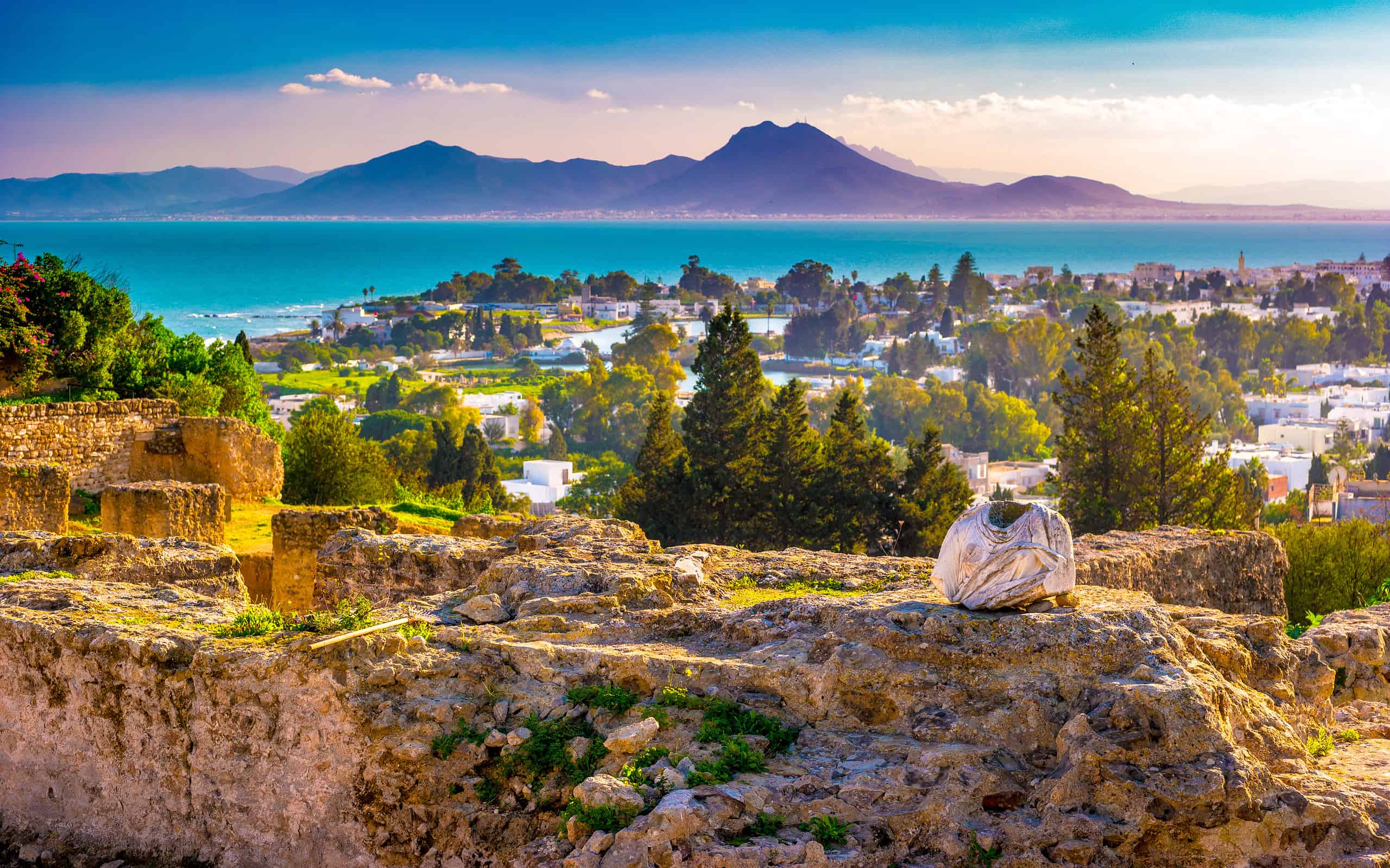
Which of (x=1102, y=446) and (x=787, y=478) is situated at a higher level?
(x=1102, y=446)

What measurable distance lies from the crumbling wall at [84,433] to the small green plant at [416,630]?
9.59 meters

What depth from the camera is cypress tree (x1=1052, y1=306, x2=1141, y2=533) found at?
885 inches

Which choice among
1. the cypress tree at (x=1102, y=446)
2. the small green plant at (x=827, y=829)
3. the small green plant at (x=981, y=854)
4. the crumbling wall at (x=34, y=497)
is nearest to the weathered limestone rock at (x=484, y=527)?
the crumbling wall at (x=34, y=497)

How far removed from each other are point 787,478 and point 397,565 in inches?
507

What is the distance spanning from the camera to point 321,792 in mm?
6926

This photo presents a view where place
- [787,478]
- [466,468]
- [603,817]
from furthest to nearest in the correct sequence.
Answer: [466,468]
[787,478]
[603,817]

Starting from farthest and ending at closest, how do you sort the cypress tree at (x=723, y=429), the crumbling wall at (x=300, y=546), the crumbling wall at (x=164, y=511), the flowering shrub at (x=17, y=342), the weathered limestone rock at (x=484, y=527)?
1. the cypress tree at (x=723, y=429)
2. the flowering shrub at (x=17, y=342)
3. the weathered limestone rock at (x=484, y=527)
4. the crumbling wall at (x=164, y=511)
5. the crumbling wall at (x=300, y=546)

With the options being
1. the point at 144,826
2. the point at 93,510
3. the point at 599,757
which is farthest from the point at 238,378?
the point at 599,757

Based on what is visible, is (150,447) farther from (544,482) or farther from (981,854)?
(544,482)

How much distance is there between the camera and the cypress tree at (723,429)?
2267 cm

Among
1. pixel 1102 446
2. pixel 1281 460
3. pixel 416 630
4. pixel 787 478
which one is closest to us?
pixel 416 630

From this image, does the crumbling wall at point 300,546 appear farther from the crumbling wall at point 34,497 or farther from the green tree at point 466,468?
the green tree at point 466,468

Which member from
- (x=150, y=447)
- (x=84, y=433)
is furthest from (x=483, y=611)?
(x=150, y=447)

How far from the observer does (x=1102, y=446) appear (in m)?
22.8
